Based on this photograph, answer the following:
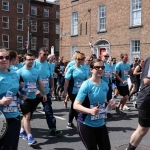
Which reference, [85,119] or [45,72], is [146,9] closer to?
[45,72]

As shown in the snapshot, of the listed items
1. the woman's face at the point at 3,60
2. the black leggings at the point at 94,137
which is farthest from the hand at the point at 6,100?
the black leggings at the point at 94,137

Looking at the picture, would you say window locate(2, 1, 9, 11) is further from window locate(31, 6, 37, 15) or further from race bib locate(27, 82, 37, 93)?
race bib locate(27, 82, 37, 93)

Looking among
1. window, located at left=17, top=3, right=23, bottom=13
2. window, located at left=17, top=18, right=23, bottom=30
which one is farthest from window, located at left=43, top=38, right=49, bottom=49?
window, located at left=17, top=3, right=23, bottom=13

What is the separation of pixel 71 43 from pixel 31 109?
64.6 feet

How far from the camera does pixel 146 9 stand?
1756 cm

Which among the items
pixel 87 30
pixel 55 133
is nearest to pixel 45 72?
pixel 55 133

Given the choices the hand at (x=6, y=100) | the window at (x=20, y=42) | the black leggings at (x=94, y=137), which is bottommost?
the black leggings at (x=94, y=137)

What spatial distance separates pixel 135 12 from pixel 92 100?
16.3 metres

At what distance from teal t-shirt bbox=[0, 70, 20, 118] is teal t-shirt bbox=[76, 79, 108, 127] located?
32.7 inches

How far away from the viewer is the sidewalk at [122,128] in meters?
5.50

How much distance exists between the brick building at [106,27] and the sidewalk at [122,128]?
1037 cm

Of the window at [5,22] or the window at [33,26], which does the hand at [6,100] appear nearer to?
the window at [5,22]

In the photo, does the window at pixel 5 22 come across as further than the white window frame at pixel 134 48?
Yes

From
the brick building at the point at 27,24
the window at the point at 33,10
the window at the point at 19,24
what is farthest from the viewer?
the window at the point at 33,10
